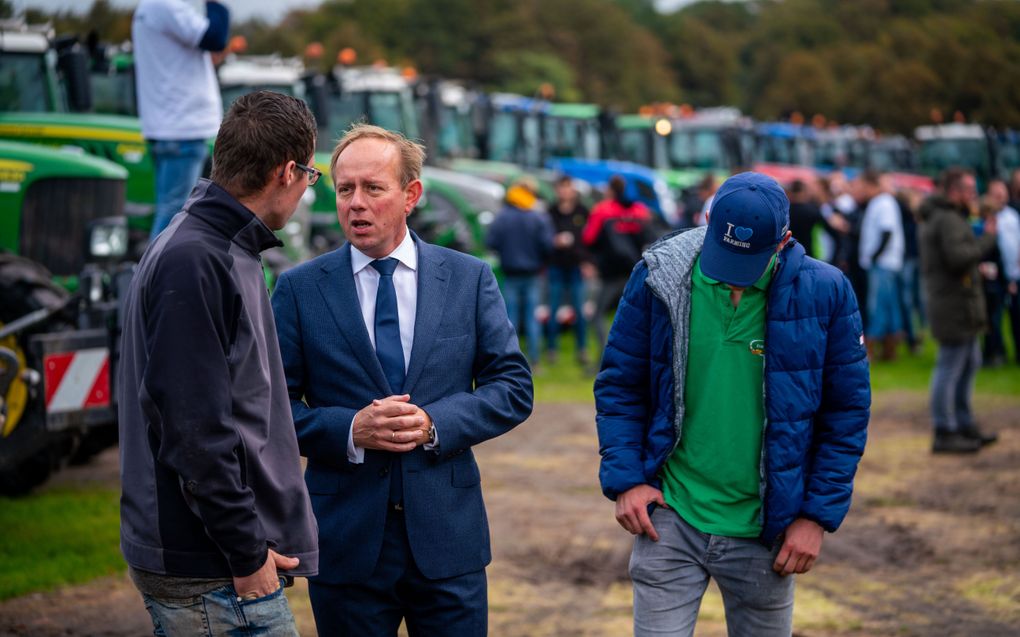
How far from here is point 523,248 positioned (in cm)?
1502

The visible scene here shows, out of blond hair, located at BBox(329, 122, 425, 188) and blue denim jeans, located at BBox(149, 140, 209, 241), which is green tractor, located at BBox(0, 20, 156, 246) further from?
blond hair, located at BBox(329, 122, 425, 188)

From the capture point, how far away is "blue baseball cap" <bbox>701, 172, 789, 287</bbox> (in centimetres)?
357

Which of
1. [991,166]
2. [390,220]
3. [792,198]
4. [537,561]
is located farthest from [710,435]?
[991,166]

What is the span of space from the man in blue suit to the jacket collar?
2.23ft

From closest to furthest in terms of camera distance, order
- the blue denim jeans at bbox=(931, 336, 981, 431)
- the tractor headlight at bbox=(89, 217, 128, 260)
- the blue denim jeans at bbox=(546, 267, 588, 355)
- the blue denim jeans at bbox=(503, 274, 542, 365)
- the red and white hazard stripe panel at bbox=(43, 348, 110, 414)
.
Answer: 1. the red and white hazard stripe panel at bbox=(43, 348, 110, 414)
2. the tractor headlight at bbox=(89, 217, 128, 260)
3. the blue denim jeans at bbox=(931, 336, 981, 431)
4. the blue denim jeans at bbox=(503, 274, 542, 365)
5. the blue denim jeans at bbox=(546, 267, 588, 355)

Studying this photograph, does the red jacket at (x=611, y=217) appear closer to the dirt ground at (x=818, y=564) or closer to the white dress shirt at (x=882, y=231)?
the white dress shirt at (x=882, y=231)

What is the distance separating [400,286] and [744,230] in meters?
0.98

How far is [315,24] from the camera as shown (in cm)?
6750

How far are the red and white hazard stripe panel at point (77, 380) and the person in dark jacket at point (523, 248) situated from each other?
27.1ft

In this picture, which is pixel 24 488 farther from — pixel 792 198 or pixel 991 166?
pixel 991 166

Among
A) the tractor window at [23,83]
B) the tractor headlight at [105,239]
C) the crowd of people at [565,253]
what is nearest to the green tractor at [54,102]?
the tractor window at [23,83]

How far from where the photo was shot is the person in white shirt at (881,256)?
51.7ft

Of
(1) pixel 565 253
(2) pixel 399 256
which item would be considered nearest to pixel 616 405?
(2) pixel 399 256

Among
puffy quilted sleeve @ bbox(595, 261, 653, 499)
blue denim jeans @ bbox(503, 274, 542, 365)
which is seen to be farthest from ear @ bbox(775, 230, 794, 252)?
blue denim jeans @ bbox(503, 274, 542, 365)
